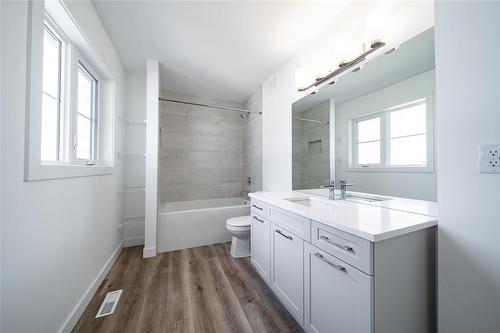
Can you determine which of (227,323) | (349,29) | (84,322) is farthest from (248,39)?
(84,322)

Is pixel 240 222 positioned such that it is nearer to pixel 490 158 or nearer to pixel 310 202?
pixel 310 202

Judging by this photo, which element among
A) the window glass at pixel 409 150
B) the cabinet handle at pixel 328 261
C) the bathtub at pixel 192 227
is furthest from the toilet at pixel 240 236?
the window glass at pixel 409 150

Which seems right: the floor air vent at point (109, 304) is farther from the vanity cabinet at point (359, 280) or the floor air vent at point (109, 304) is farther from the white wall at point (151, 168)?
the vanity cabinet at point (359, 280)

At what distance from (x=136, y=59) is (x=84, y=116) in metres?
1.02

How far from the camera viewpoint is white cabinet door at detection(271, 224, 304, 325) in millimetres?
1183

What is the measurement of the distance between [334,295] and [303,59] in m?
2.11

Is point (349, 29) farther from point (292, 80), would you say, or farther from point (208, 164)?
point (208, 164)

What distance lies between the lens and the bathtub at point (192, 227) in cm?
234

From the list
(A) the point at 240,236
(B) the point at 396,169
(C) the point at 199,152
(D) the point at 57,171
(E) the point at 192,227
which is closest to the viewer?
(D) the point at 57,171

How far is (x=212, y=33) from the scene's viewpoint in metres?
1.79

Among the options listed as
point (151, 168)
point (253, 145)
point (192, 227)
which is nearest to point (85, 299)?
point (192, 227)

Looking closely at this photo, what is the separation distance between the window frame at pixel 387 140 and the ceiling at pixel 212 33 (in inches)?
38.1

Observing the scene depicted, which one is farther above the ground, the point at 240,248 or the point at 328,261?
the point at 328,261

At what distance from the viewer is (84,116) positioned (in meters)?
1.72
